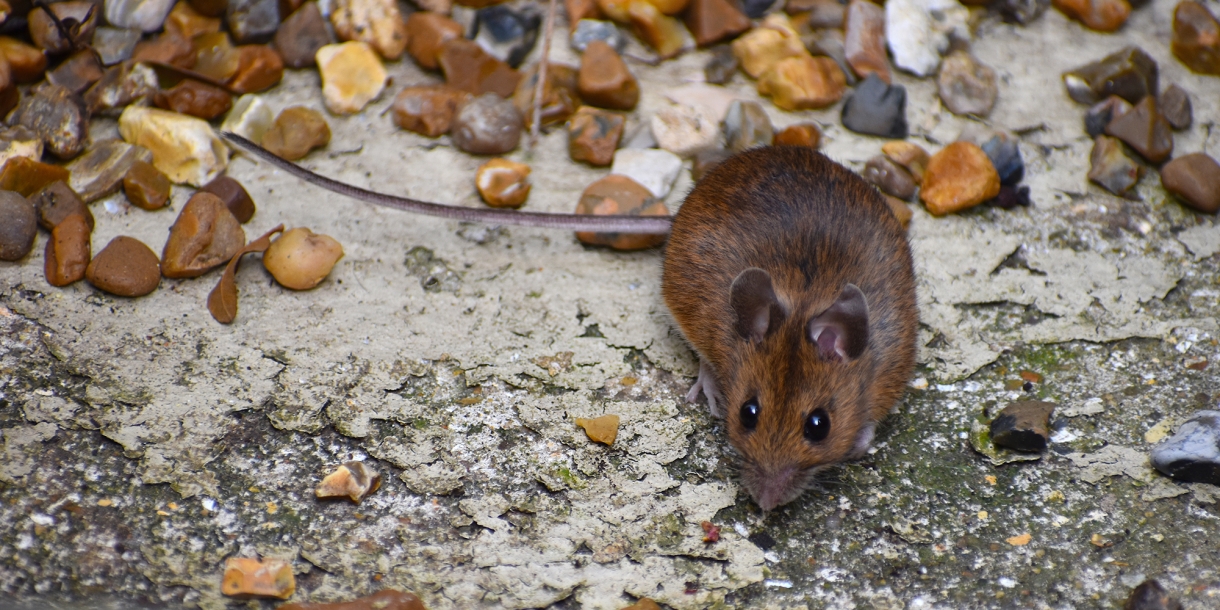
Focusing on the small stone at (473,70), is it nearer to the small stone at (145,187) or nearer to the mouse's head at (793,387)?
the small stone at (145,187)

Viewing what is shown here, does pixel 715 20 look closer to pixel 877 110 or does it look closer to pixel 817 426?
pixel 877 110

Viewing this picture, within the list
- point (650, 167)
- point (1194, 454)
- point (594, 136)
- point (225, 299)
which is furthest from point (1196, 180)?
point (225, 299)

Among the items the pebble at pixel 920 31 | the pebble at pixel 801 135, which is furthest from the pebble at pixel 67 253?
the pebble at pixel 920 31

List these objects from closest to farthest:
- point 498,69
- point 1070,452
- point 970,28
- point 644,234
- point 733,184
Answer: point 1070,452, point 733,184, point 644,234, point 498,69, point 970,28

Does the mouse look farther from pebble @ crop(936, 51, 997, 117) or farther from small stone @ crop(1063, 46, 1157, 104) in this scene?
small stone @ crop(1063, 46, 1157, 104)

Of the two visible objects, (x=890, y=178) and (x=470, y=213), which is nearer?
(x=470, y=213)

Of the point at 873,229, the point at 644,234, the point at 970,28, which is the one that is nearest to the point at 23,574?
the point at 644,234

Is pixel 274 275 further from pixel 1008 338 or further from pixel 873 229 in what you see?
pixel 1008 338
